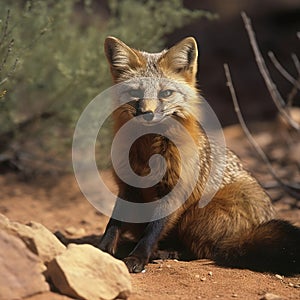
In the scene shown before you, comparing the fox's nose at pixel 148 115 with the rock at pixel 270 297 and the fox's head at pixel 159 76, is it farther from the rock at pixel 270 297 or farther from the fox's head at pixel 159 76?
the rock at pixel 270 297

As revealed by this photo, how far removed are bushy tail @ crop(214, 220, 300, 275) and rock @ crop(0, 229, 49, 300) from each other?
1.73 metres

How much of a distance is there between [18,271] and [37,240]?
10.2 inches

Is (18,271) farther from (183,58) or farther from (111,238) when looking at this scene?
(183,58)

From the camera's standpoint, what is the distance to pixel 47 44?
729 cm

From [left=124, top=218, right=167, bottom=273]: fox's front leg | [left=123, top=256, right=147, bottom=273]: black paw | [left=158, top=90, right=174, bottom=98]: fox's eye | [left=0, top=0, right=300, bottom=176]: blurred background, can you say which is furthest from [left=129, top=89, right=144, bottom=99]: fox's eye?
[left=123, top=256, right=147, bottom=273]: black paw

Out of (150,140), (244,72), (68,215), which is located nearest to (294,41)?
(244,72)

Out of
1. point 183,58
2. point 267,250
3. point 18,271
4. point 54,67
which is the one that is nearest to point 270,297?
point 267,250

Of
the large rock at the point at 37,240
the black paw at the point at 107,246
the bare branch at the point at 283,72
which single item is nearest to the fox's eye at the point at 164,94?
the black paw at the point at 107,246

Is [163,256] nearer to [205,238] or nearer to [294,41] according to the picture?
[205,238]

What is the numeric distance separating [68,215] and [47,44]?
82.5 inches

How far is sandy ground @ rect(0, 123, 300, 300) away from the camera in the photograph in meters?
3.93

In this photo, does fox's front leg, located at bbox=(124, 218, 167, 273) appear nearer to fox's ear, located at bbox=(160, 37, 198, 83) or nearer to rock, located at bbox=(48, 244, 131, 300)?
rock, located at bbox=(48, 244, 131, 300)

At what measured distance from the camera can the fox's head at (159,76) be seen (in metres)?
4.76

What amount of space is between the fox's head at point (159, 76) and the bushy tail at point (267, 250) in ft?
3.59
